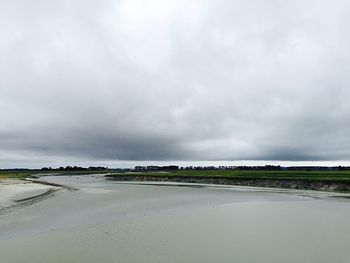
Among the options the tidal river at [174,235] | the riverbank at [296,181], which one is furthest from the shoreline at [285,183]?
the tidal river at [174,235]

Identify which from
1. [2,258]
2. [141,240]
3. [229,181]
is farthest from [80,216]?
[229,181]

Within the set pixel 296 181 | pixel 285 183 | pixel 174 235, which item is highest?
pixel 296 181

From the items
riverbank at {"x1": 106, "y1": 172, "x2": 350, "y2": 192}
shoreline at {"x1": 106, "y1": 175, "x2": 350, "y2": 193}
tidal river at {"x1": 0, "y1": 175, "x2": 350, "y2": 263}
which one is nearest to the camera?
tidal river at {"x1": 0, "y1": 175, "x2": 350, "y2": 263}

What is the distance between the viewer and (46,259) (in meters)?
13.2

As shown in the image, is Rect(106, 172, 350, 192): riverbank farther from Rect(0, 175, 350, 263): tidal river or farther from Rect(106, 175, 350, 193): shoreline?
Rect(0, 175, 350, 263): tidal river

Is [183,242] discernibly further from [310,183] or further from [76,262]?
[310,183]

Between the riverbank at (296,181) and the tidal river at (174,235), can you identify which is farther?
the riverbank at (296,181)

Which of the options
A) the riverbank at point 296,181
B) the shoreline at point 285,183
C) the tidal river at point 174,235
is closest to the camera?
the tidal river at point 174,235

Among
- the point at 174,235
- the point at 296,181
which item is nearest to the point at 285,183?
the point at 296,181

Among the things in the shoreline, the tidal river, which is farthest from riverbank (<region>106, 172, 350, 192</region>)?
the tidal river

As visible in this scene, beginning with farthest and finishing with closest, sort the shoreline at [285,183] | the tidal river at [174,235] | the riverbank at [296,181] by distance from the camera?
the riverbank at [296,181]
the shoreline at [285,183]
the tidal river at [174,235]

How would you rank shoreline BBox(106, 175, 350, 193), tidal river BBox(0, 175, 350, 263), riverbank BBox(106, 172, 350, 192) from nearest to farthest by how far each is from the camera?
tidal river BBox(0, 175, 350, 263)
shoreline BBox(106, 175, 350, 193)
riverbank BBox(106, 172, 350, 192)

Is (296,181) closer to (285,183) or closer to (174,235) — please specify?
(285,183)

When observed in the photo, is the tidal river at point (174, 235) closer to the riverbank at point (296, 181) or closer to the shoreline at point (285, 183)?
the shoreline at point (285, 183)
